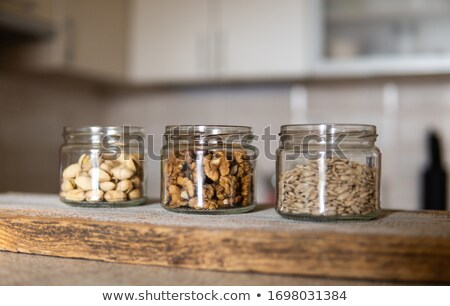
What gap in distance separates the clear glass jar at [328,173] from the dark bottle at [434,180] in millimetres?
1407

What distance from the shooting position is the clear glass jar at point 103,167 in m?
0.87

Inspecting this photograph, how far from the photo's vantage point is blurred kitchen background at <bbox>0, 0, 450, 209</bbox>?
2072 millimetres

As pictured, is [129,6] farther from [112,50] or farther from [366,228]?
[366,228]

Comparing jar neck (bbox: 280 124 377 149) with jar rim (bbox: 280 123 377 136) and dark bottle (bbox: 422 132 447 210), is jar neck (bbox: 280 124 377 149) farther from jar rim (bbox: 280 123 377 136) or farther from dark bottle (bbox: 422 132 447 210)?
dark bottle (bbox: 422 132 447 210)

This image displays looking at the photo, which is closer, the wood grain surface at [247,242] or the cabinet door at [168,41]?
the wood grain surface at [247,242]

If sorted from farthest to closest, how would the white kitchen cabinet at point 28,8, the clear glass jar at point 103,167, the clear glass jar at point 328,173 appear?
1. the white kitchen cabinet at point 28,8
2. the clear glass jar at point 103,167
3. the clear glass jar at point 328,173

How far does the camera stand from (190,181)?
0.80 meters

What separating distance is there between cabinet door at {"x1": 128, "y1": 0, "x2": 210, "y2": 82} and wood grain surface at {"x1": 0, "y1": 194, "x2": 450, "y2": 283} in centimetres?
161

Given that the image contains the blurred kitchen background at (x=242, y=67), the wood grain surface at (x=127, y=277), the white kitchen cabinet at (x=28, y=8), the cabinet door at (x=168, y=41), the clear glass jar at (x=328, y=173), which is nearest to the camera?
the wood grain surface at (x=127, y=277)

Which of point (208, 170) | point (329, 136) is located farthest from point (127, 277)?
point (329, 136)

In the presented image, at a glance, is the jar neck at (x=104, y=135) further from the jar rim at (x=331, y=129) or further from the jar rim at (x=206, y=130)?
the jar rim at (x=331, y=129)

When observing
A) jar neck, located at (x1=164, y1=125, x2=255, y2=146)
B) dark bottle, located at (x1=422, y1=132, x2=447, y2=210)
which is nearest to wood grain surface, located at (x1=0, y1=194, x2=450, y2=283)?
jar neck, located at (x1=164, y1=125, x2=255, y2=146)

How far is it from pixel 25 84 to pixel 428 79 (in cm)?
163

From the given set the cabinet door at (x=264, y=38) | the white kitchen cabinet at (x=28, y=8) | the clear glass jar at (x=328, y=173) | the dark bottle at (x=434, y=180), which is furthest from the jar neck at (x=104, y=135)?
the dark bottle at (x=434, y=180)
